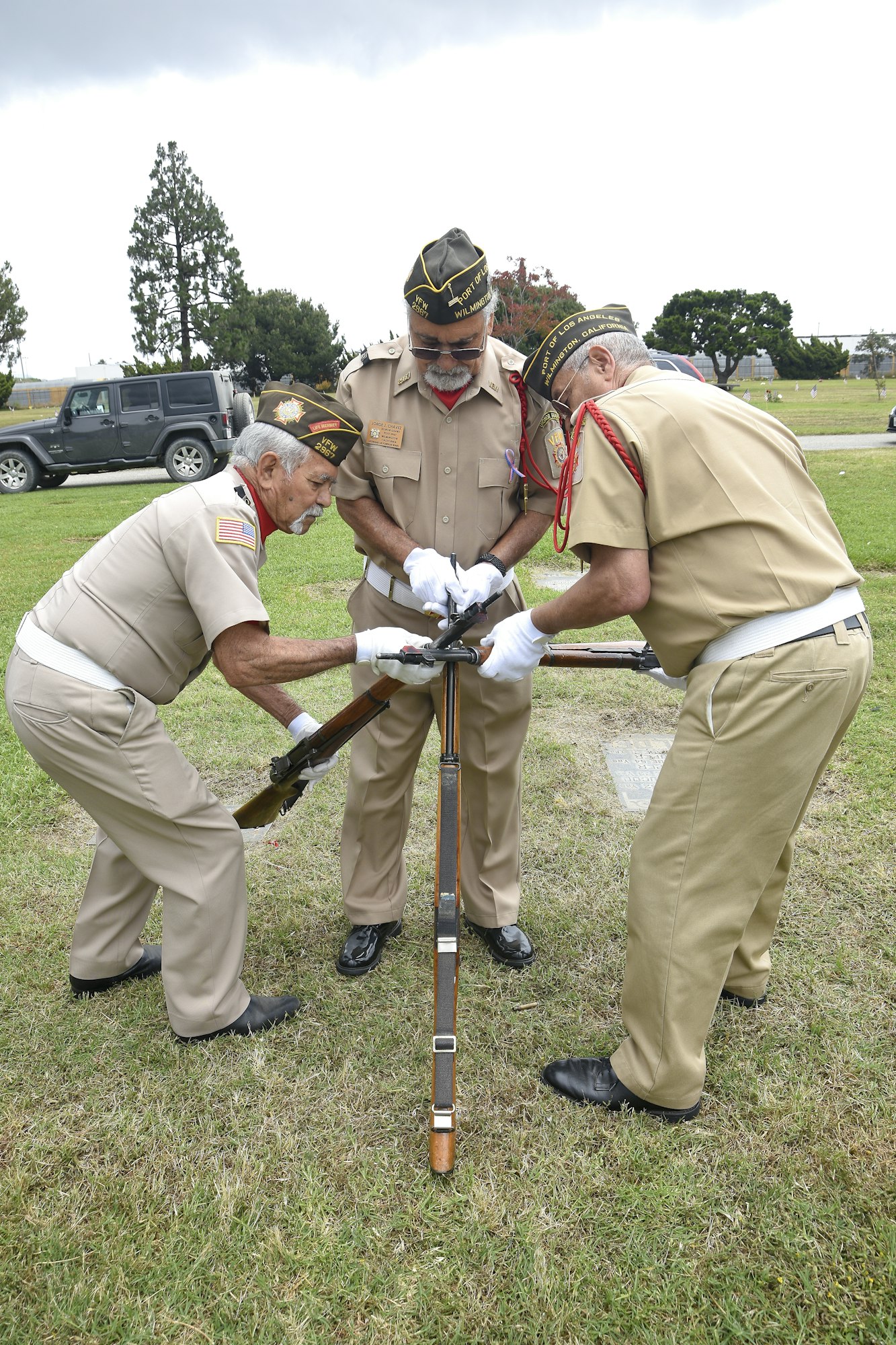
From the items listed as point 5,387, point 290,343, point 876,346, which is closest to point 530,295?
point 290,343

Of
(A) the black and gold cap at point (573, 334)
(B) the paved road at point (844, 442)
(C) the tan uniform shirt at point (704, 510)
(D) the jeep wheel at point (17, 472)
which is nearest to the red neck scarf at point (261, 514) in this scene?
(A) the black and gold cap at point (573, 334)

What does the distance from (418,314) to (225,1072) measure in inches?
96.2

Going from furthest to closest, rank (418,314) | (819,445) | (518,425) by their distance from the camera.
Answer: (819,445) → (518,425) → (418,314)

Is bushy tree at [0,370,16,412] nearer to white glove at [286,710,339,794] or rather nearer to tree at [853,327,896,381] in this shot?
white glove at [286,710,339,794]

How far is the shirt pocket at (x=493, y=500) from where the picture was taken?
3.24m

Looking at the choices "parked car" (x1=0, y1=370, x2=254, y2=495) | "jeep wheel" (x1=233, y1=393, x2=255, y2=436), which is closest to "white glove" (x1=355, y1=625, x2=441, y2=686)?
"parked car" (x1=0, y1=370, x2=254, y2=495)

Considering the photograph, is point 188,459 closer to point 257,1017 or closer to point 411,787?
point 411,787

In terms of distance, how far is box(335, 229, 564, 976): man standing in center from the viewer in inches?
121

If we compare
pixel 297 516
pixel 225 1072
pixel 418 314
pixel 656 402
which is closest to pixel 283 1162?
pixel 225 1072

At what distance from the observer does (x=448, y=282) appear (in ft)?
9.49

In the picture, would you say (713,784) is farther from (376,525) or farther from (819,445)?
(819,445)

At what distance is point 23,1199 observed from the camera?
2.41m

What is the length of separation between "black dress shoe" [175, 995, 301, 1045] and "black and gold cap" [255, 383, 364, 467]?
70.4 inches

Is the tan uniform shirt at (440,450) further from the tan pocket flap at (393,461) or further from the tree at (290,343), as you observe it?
the tree at (290,343)
